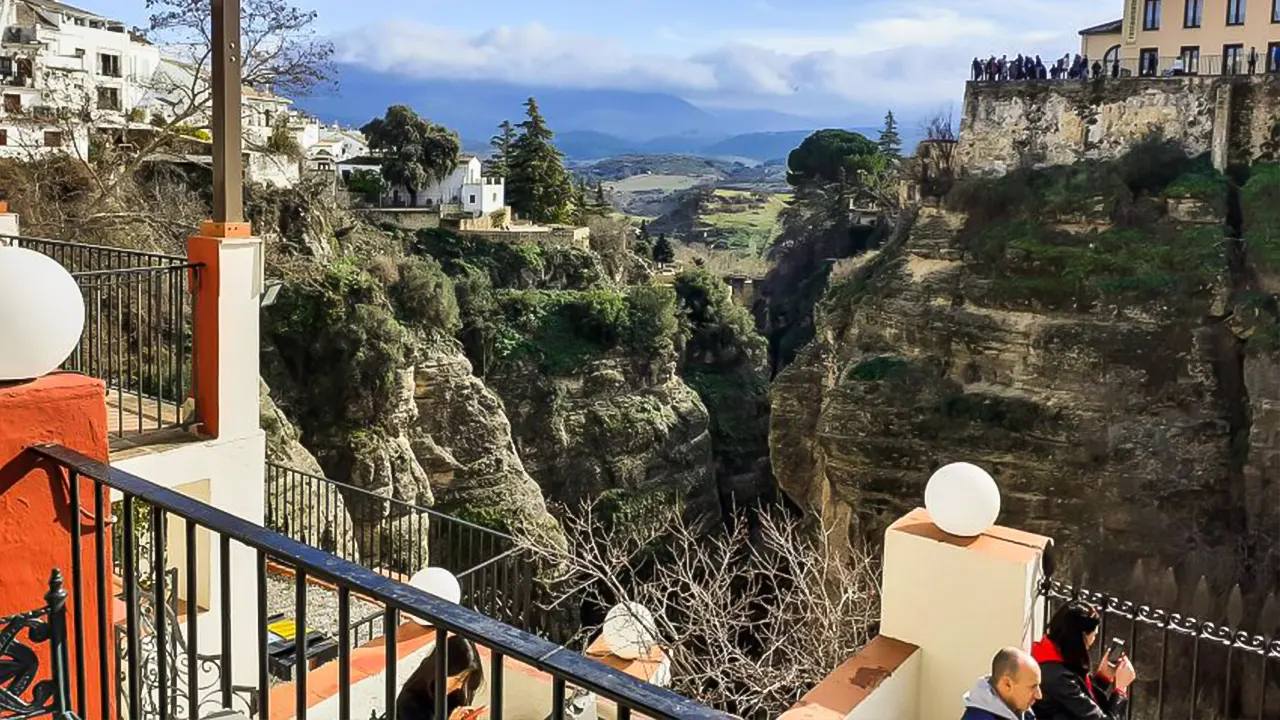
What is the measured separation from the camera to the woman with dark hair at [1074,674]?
4492 millimetres

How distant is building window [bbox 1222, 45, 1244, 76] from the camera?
96.1 ft

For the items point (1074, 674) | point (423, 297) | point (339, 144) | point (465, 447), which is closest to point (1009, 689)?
point (1074, 674)

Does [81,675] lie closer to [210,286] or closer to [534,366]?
[210,286]

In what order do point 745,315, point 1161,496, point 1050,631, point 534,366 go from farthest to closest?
point 745,315
point 534,366
point 1161,496
point 1050,631

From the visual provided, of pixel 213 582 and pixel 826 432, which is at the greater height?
pixel 213 582

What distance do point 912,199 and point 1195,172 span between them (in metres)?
6.97

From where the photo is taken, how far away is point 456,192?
4803cm

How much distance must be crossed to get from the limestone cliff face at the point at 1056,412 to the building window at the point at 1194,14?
38.4 ft

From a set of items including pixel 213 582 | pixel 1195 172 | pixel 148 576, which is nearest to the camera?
pixel 213 582

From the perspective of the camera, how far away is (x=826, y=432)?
25.5 meters

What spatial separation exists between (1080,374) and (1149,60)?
15.3 metres

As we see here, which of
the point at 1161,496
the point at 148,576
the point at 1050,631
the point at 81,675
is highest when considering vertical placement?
the point at 81,675

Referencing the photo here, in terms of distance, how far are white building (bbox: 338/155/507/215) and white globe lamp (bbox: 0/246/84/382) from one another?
4257 centimetres

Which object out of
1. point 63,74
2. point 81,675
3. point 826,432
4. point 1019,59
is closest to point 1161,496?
point 826,432
